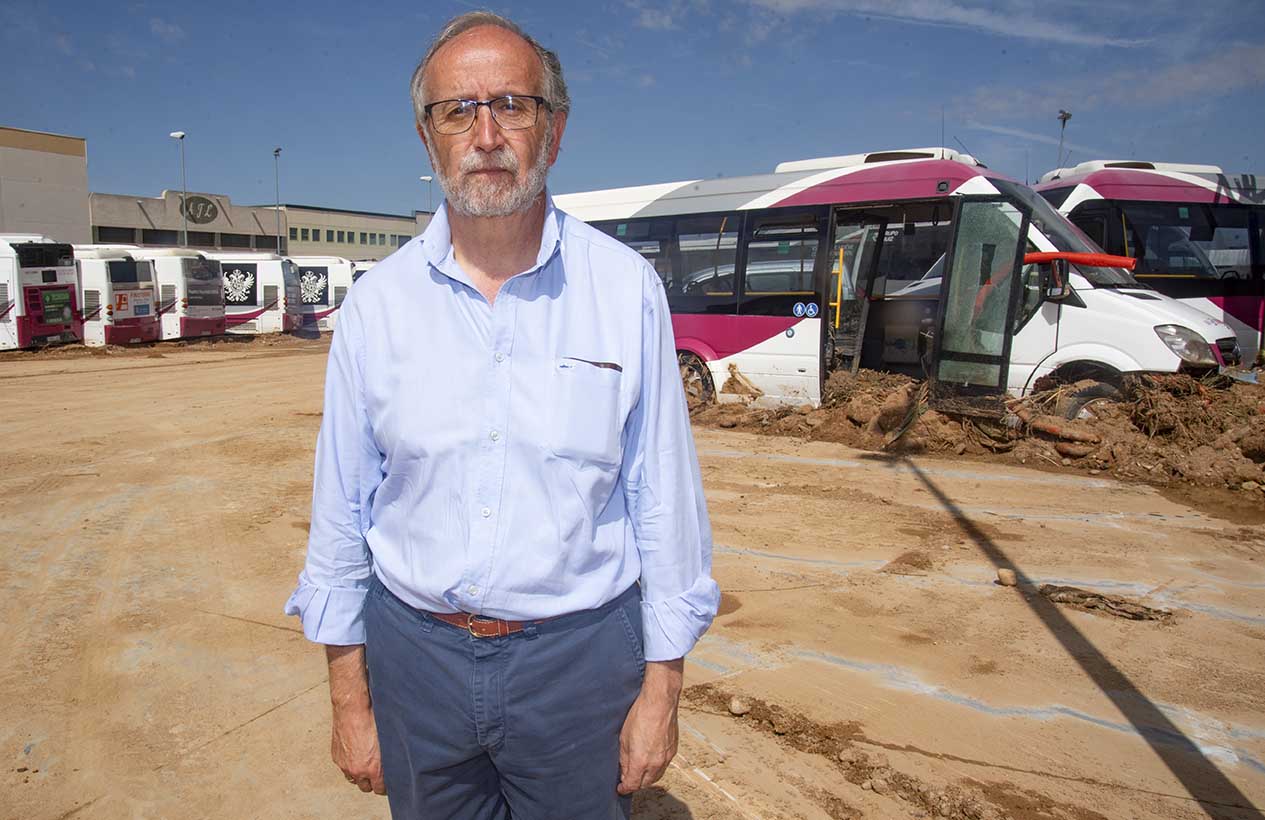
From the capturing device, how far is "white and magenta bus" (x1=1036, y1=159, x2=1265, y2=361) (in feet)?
42.2

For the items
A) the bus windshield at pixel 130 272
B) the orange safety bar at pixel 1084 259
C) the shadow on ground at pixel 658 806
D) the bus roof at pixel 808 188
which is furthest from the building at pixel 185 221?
the shadow on ground at pixel 658 806

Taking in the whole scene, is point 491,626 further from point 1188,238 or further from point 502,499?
point 1188,238

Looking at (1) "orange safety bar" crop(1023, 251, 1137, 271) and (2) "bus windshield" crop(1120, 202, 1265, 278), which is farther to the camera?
(2) "bus windshield" crop(1120, 202, 1265, 278)

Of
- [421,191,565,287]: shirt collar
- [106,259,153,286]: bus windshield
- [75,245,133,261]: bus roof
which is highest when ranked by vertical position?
[75,245,133,261]: bus roof

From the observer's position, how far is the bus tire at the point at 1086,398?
862 centimetres

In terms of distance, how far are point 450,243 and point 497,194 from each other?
0.17 metres

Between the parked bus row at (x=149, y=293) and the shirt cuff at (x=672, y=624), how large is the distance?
64.5 feet

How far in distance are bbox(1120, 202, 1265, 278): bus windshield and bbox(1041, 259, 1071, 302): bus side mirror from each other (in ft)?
17.4

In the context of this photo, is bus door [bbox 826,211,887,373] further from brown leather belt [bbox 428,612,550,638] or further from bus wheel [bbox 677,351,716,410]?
brown leather belt [bbox 428,612,550,638]

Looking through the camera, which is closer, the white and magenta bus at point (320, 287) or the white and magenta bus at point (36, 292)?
the white and magenta bus at point (36, 292)

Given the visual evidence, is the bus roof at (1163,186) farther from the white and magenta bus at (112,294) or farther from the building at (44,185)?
the building at (44,185)

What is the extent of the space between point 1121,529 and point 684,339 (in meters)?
6.24

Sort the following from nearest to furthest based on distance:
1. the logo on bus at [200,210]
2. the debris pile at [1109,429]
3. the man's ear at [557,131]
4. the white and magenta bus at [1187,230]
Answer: the man's ear at [557,131], the debris pile at [1109,429], the white and magenta bus at [1187,230], the logo on bus at [200,210]

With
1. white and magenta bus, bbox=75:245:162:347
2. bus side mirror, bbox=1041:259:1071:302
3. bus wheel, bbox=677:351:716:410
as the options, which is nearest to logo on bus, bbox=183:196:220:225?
white and magenta bus, bbox=75:245:162:347
